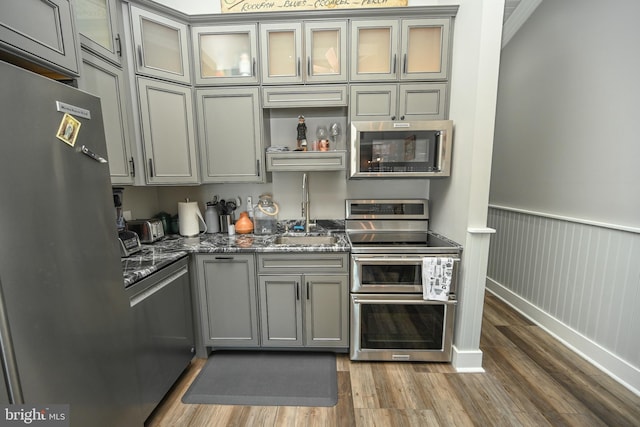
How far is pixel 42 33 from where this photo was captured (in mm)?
1036

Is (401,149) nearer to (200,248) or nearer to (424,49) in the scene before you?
(424,49)

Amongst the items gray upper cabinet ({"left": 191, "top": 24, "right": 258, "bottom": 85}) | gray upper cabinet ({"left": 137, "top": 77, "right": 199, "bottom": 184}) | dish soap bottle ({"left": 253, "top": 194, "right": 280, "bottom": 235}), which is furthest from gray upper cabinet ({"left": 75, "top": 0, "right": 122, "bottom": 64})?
dish soap bottle ({"left": 253, "top": 194, "right": 280, "bottom": 235})

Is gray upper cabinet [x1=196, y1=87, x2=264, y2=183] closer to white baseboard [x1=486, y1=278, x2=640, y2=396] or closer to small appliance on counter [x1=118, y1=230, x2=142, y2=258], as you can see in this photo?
small appliance on counter [x1=118, y1=230, x2=142, y2=258]

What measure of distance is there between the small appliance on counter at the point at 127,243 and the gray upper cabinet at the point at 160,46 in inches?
44.4

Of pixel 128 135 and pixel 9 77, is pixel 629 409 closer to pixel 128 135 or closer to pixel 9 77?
pixel 9 77

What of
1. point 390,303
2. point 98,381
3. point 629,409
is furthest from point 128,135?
point 629,409

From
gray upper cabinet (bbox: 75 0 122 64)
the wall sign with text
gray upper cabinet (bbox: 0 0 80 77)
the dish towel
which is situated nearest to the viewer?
gray upper cabinet (bbox: 0 0 80 77)

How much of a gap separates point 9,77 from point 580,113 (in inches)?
129

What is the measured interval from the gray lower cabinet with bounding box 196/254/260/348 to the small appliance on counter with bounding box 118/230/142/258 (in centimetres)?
39

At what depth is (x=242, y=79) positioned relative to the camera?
1.99m

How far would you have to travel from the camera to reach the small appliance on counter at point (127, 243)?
5.31 feet

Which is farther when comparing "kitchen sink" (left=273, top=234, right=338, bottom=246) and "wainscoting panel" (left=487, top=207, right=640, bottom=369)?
"kitchen sink" (left=273, top=234, right=338, bottom=246)

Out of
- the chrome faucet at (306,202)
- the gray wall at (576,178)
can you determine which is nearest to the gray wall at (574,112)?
the gray wall at (576,178)

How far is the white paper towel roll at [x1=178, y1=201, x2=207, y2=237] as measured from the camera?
7.08 ft
